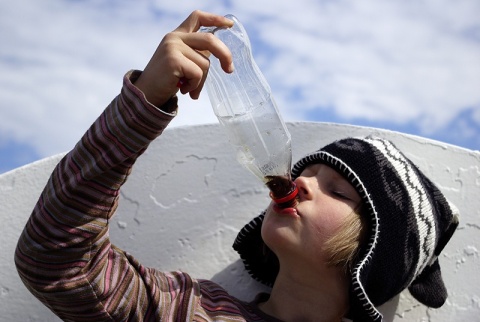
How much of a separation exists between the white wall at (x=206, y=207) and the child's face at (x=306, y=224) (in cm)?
28

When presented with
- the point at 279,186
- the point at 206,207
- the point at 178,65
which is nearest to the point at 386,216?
the point at 279,186

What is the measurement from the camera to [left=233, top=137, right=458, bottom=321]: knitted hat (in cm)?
136

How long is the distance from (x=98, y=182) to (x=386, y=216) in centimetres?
59

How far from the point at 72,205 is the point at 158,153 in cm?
59

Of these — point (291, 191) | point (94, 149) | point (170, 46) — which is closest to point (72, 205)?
point (94, 149)

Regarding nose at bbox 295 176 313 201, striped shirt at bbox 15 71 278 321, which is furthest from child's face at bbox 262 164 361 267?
striped shirt at bbox 15 71 278 321

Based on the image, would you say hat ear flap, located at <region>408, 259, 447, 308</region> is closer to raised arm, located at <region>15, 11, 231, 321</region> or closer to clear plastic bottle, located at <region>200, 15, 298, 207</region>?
clear plastic bottle, located at <region>200, 15, 298, 207</region>

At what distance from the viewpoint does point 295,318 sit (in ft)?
4.51

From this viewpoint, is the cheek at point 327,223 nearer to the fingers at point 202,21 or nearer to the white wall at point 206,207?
the white wall at point 206,207

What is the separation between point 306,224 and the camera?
132 cm

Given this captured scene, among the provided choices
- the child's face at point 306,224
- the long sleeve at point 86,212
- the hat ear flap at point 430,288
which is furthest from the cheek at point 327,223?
the long sleeve at point 86,212

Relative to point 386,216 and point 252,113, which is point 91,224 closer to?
point 252,113

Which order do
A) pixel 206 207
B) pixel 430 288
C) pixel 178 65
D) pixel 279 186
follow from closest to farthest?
1. pixel 178 65
2. pixel 279 186
3. pixel 430 288
4. pixel 206 207

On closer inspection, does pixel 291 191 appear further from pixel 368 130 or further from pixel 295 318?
pixel 368 130
